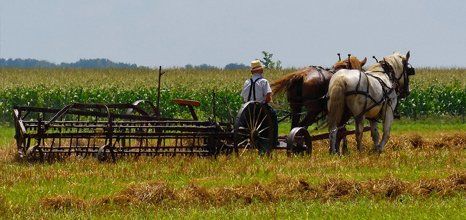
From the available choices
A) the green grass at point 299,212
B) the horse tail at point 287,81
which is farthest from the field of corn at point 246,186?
the horse tail at point 287,81

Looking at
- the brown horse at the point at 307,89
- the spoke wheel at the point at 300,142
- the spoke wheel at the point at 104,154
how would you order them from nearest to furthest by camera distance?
the spoke wheel at the point at 104,154 < the spoke wheel at the point at 300,142 < the brown horse at the point at 307,89

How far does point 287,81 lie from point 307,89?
528 mm

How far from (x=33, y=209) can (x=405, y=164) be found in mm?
6749

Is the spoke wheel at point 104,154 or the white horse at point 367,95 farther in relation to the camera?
the white horse at point 367,95

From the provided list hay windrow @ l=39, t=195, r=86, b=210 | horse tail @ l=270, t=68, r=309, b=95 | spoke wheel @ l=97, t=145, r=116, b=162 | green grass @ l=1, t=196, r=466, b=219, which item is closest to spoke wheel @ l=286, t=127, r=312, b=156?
horse tail @ l=270, t=68, r=309, b=95

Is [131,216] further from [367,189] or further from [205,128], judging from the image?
[205,128]

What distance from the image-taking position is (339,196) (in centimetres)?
1298

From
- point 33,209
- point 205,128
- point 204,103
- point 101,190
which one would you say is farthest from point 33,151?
point 204,103

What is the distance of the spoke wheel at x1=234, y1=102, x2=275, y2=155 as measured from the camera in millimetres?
18312

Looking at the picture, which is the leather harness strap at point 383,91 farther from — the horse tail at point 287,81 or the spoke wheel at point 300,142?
the horse tail at point 287,81

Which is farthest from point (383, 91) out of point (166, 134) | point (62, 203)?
point (62, 203)

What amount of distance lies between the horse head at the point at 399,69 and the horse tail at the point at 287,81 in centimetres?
175

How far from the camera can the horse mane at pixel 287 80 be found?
2012 cm

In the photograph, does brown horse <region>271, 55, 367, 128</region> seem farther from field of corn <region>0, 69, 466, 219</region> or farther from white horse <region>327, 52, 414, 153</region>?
field of corn <region>0, 69, 466, 219</region>
